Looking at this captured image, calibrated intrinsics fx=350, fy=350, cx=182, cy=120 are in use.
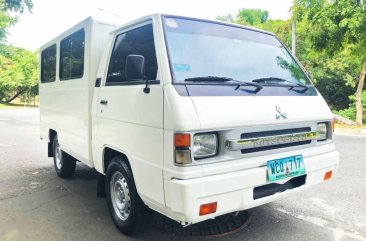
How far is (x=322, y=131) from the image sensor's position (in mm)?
3570

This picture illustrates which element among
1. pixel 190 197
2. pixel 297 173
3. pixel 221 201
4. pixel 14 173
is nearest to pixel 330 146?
pixel 297 173

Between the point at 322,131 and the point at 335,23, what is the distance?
32.3ft

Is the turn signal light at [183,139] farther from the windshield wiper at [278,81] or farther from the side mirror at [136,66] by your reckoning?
the windshield wiper at [278,81]

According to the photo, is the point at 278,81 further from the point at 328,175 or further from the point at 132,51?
the point at 132,51

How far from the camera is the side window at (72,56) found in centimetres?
437

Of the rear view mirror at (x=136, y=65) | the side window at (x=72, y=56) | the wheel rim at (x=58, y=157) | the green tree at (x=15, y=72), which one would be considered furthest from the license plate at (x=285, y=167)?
the green tree at (x=15, y=72)

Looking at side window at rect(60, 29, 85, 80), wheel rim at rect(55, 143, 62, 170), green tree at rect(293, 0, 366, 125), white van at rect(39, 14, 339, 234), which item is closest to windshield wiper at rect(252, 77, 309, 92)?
white van at rect(39, 14, 339, 234)

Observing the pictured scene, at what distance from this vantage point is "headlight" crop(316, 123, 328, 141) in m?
3.54

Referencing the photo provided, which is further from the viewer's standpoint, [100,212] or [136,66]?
[100,212]

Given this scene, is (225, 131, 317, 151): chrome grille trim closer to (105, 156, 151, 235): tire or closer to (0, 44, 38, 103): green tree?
(105, 156, 151, 235): tire

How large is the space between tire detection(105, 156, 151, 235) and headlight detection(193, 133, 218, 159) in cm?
90

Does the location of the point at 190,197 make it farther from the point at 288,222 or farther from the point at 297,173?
the point at 288,222

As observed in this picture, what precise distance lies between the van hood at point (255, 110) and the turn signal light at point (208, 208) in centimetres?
59

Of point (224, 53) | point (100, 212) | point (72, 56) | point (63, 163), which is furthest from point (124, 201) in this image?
point (63, 163)
